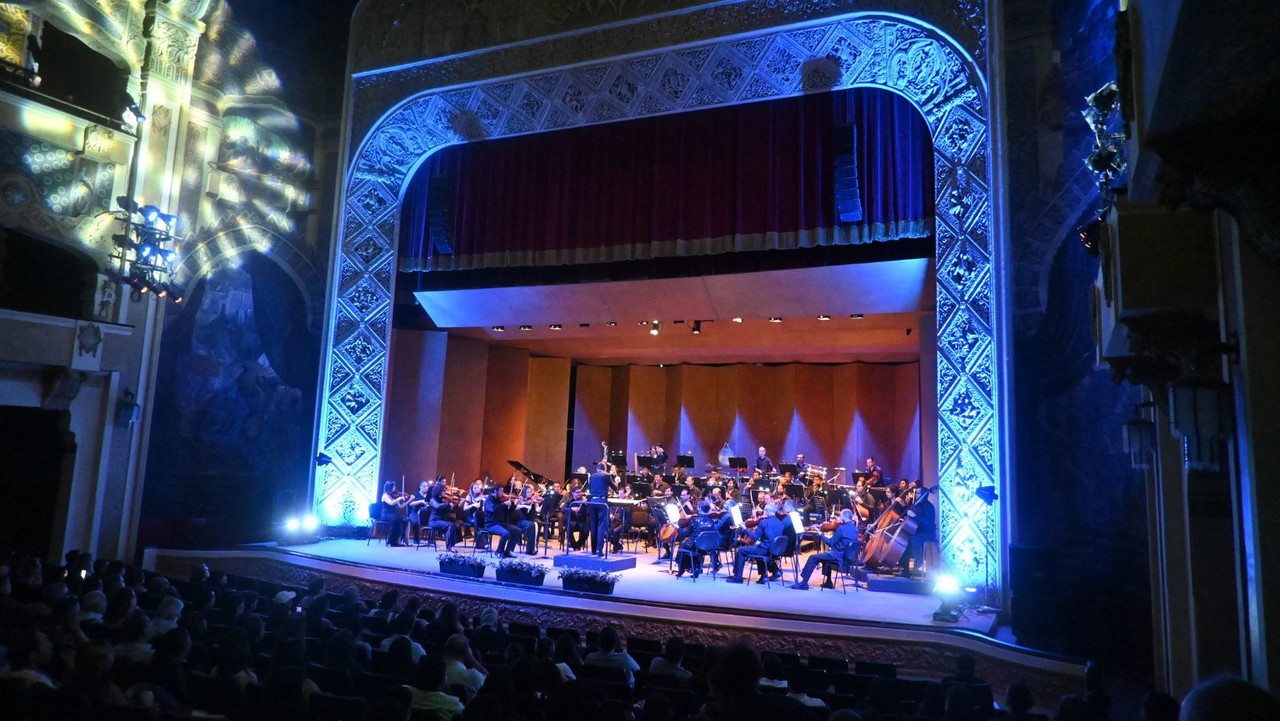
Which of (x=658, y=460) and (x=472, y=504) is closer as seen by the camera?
(x=472, y=504)

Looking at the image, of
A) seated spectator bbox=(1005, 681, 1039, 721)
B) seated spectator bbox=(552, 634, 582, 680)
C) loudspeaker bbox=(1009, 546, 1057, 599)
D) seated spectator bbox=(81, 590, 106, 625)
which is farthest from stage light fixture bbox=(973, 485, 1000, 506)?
seated spectator bbox=(81, 590, 106, 625)

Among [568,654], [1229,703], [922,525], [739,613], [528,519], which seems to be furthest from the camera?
[528,519]

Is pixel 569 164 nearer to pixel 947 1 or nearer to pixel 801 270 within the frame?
pixel 801 270

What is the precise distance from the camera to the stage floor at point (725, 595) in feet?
28.6

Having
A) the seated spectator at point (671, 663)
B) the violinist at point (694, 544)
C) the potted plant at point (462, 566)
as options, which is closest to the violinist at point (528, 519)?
the potted plant at point (462, 566)

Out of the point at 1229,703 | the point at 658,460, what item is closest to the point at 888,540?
the point at 658,460

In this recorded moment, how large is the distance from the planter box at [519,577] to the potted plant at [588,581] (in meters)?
0.35

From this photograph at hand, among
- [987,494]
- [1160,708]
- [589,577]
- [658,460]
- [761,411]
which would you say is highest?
[761,411]

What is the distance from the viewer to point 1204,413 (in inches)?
161

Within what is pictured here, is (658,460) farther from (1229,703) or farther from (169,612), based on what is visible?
(1229,703)

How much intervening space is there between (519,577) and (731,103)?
807cm

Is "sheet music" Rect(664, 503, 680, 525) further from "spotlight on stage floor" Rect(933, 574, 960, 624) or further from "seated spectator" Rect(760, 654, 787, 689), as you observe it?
"seated spectator" Rect(760, 654, 787, 689)

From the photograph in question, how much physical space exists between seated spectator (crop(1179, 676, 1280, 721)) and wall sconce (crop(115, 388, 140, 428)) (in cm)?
1395

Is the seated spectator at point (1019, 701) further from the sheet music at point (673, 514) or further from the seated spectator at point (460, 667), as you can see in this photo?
the sheet music at point (673, 514)
